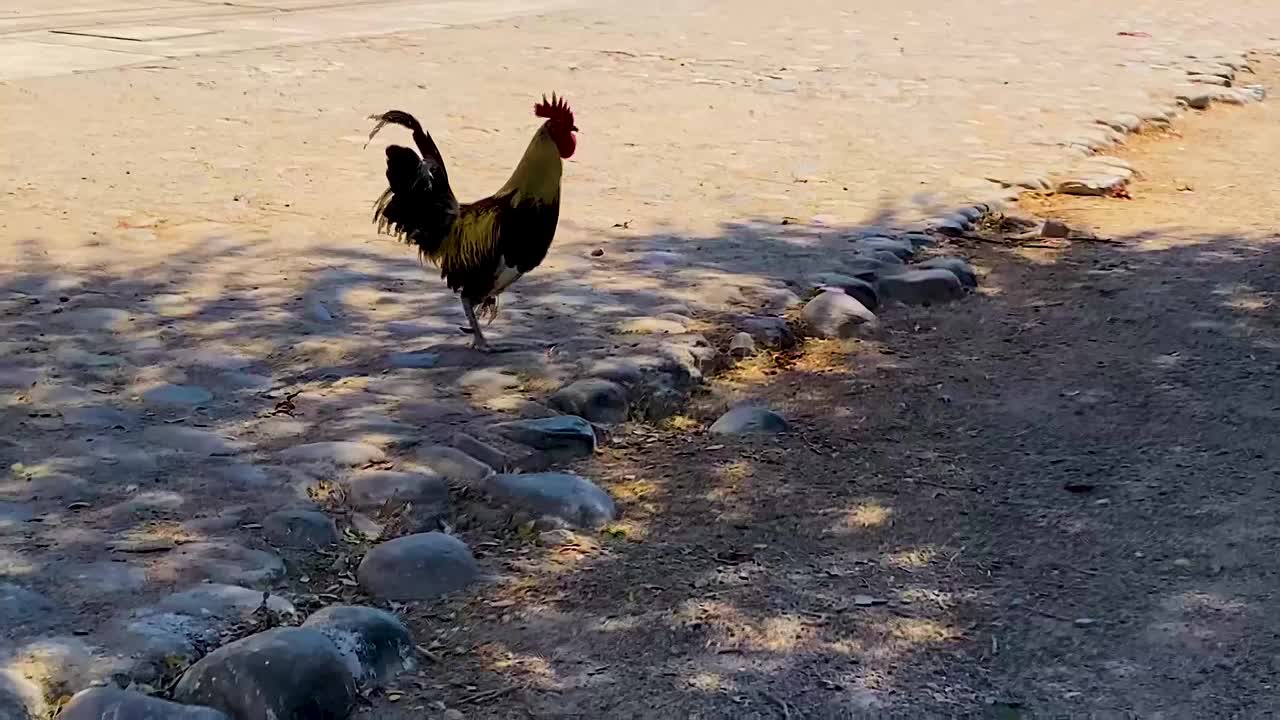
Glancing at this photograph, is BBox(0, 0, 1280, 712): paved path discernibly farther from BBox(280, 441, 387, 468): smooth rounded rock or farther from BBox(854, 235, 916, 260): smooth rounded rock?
BBox(854, 235, 916, 260): smooth rounded rock

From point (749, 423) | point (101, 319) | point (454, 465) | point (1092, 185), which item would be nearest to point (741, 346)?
point (749, 423)

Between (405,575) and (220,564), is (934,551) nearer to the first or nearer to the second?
(405,575)

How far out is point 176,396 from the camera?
4.11m

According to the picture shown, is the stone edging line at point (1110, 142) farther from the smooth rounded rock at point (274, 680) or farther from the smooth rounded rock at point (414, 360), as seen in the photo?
the smooth rounded rock at point (274, 680)

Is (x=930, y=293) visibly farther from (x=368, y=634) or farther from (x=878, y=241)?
(x=368, y=634)

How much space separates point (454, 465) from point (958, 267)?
2.63 meters

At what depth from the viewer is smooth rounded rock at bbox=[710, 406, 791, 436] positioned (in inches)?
162

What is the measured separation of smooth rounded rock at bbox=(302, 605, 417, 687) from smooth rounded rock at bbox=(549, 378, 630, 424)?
4.15 feet

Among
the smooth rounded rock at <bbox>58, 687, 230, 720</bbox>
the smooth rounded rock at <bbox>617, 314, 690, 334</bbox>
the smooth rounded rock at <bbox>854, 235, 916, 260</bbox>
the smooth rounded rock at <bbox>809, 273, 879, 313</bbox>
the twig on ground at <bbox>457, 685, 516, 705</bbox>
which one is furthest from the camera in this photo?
the smooth rounded rock at <bbox>854, 235, 916, 260</bbox>

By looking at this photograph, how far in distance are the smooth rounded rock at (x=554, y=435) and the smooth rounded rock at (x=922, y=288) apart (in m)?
1.82

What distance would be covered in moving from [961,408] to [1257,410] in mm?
792

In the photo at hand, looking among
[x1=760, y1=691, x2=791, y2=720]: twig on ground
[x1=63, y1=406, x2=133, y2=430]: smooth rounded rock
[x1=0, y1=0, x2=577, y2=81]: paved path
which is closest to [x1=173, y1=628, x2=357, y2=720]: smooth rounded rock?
[x1=760, y1=691, x2=791, y2=720]: twig on ground

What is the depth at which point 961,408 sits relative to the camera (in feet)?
14.1

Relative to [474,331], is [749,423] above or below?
below
